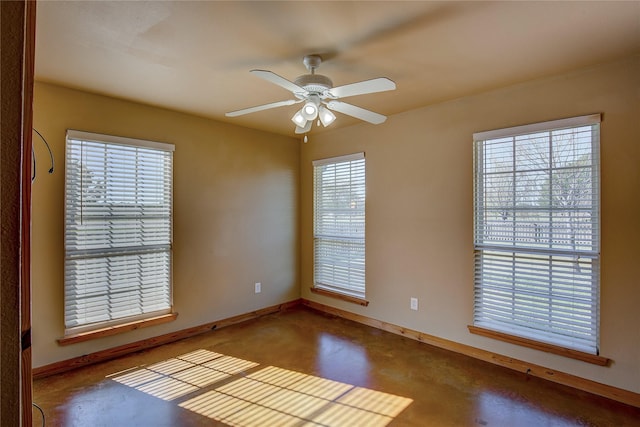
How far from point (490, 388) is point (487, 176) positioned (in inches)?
71.1

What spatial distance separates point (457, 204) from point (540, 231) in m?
0.72

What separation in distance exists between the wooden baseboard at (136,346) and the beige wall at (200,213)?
5 centimetres

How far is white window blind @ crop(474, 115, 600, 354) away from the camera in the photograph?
8.21ft

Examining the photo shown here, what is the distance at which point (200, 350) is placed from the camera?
325cm

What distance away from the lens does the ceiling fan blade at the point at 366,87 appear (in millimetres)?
1841

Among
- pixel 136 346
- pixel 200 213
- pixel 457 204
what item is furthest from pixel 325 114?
pixel 136 346

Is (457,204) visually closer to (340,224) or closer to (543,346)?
(543,346)

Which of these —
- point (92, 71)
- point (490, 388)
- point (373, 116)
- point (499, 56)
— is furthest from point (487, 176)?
point (92, 71)

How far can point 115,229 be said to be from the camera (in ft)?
10.1

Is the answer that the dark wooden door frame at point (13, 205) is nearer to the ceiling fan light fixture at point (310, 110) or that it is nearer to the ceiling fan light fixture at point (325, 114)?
the ceiling fan light fixture at point (310, 110)

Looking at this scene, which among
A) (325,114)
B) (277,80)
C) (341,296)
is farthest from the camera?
(341,296)

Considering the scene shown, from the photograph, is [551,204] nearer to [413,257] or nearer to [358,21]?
[413,257]

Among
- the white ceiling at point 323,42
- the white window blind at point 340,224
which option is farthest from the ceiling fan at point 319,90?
the white window blind at point 340,224

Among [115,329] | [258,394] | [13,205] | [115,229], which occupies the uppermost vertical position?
[13,205]
